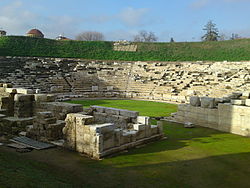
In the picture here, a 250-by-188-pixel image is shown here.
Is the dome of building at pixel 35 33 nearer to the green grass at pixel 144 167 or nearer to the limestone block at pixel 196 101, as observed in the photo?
the limestone block at pixel 196 101

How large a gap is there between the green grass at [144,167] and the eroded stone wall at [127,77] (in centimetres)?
1398

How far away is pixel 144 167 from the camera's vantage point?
8086 mm

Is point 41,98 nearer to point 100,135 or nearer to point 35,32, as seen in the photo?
point 100,135

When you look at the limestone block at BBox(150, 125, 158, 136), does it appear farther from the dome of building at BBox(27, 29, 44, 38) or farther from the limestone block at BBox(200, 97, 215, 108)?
the dome of building at BBox(27, 29, 44, 38)

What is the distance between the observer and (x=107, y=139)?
366 inches

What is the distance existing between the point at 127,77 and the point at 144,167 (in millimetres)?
23289

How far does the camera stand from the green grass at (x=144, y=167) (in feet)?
21.8

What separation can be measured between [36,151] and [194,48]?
114 ft

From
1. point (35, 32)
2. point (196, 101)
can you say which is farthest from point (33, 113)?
point (35, 32)

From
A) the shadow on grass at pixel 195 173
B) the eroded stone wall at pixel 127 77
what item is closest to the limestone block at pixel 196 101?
the shadow on grass at pixel 195 173

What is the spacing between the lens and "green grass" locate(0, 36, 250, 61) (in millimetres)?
35656

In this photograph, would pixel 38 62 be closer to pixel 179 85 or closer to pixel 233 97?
pixel 179 85

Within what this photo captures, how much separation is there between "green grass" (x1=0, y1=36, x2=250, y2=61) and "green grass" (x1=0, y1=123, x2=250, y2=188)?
27929 millimetres

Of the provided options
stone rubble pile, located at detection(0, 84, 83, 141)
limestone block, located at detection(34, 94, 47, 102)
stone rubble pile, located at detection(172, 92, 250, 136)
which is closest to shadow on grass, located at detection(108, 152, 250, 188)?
stone rubble pile, located at detection(172, 92, 250, 136)
